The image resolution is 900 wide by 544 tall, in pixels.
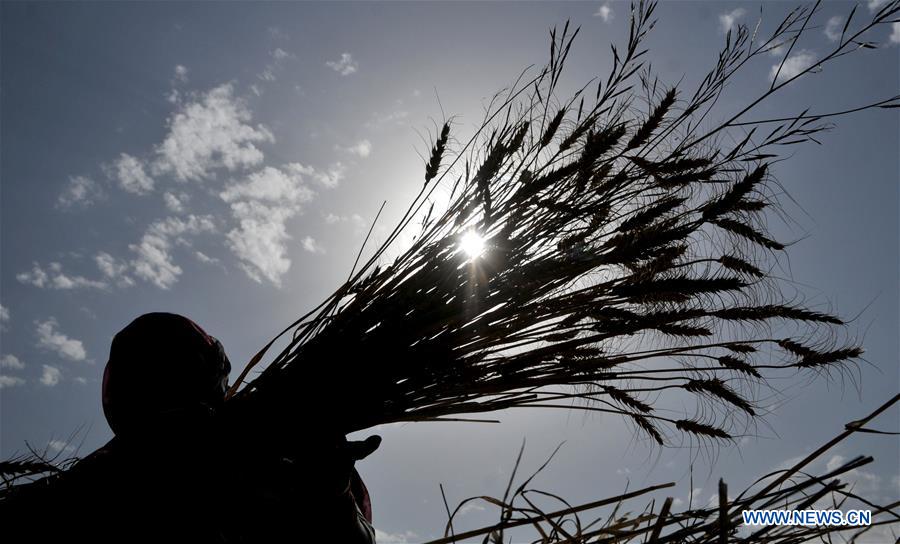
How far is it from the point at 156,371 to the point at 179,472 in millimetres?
420

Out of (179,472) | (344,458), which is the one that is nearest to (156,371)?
(179,472)

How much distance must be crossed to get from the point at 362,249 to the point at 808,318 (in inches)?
57.8

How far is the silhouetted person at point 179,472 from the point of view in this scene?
0.86 m

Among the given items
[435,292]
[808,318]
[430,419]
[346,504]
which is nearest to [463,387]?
[430,419]

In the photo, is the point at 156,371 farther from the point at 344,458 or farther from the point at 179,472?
the point at 344,458

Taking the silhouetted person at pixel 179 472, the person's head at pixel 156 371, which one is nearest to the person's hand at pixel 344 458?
the silhouetted person at pixel 179 472

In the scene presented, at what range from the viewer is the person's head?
117cm

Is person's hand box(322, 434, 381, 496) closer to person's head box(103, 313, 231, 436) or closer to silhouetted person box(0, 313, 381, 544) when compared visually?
silhouetted person box(0, 313, 381, 544)

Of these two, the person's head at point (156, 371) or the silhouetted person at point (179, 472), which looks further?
the person's head at point (156, 371)

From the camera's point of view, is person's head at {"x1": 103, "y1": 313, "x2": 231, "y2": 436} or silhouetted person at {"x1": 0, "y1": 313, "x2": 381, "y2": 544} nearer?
silhouetted person at {"x1": 0, "y1": 313, "x2": 381, "y2": 544}

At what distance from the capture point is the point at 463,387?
1128 mm

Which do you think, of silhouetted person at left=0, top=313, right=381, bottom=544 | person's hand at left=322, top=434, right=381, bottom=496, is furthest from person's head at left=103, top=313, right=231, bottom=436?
person's hand at left=322, top=434, right=381, bottom=496

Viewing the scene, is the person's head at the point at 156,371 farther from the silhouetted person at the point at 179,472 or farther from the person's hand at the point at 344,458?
the person's hand at the point at 344,458

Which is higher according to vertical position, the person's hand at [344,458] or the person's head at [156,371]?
the person's head at [156,371]
